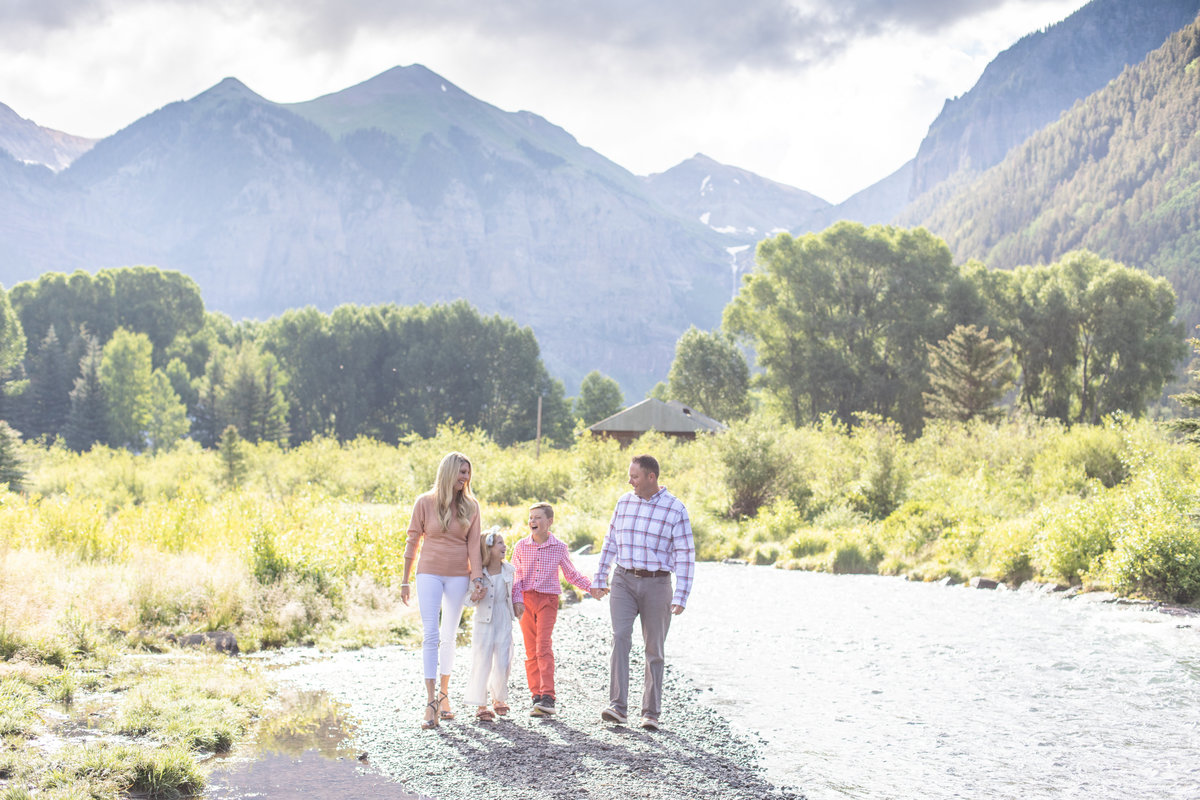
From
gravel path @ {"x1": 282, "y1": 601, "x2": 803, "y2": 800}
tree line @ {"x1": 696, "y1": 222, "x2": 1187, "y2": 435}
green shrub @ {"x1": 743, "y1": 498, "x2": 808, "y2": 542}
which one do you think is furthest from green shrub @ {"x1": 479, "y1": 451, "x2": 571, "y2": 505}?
tree line @ {"x1": 696, "y1": 222, "x2": 1187, "y2": 435}

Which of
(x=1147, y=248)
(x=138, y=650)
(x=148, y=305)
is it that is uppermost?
(x=1147, y=248)

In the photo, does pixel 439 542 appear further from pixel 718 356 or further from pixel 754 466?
pixel 718 356

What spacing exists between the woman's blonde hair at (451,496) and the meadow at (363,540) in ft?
7.36

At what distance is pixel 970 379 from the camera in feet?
139

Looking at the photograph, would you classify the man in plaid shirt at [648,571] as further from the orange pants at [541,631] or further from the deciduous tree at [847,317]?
the deciduous tree at [847,317]

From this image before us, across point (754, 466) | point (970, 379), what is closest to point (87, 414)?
point (754, 466)

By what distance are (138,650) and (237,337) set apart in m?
79.9

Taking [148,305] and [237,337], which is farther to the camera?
[237,337]

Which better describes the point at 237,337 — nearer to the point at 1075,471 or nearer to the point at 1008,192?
the point at 1075,471

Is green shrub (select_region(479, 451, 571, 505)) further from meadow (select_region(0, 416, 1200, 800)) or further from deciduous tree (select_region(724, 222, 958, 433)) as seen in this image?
deciduous tree (select_region(724, 222, 958, 433))

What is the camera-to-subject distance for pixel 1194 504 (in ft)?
38.0

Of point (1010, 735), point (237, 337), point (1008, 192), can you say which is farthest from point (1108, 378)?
point (1008, 192)

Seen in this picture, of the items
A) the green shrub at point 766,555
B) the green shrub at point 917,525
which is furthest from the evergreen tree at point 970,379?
the green shrub at point 766,555

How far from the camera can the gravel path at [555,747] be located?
508cm
